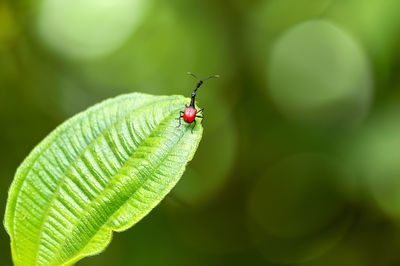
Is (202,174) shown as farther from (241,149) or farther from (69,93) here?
(69,93)

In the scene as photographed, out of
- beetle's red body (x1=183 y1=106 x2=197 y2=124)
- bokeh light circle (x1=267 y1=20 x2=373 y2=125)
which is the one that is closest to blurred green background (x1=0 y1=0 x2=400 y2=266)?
bokeh light circle (x1=267 y1=20 x2=373 y2=125)

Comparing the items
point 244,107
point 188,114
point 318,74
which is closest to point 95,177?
point 188,114

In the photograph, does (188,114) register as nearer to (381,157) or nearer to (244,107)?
(381,157)

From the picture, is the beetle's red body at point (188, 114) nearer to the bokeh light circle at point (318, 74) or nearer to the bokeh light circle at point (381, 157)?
the bokeh light circle at point (381, 157)

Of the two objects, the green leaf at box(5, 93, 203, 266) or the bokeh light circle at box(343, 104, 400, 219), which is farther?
the bokeh light circle at box(343, 104, 400, 219)

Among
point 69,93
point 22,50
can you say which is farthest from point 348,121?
point 22,50

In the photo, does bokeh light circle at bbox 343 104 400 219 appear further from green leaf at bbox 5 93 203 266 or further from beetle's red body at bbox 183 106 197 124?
green leaf at bbox 5 93 203 266
